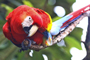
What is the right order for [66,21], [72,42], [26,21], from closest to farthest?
1. [26,21]
2. [66,21]
3. [72,42]

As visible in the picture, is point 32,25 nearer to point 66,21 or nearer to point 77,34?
point 66,21

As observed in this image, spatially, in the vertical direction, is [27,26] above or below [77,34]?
below

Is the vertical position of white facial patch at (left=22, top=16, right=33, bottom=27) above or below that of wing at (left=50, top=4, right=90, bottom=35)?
below

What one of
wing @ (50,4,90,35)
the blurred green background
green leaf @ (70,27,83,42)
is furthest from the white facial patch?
green leaf @ (70,27,83,42)

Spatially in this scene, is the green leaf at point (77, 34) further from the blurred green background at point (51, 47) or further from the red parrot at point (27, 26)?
the red parrot at point (27, 26)

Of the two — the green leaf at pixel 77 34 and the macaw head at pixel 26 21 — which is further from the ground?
the green leaf at pixel 77 34

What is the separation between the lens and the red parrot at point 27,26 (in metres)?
0.45

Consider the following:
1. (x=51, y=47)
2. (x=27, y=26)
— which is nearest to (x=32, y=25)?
(x=27, y=26)

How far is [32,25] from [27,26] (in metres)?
0.02

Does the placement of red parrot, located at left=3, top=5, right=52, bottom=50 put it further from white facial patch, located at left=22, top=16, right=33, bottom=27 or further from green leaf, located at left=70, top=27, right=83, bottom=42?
green leaf, located at left=70, top=27, right=83, bottom=42

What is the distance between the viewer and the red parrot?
448 millimetres

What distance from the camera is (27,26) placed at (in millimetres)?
442

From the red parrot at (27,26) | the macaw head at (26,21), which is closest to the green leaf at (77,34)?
the red parrot at (27,26)

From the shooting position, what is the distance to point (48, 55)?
886 mm
